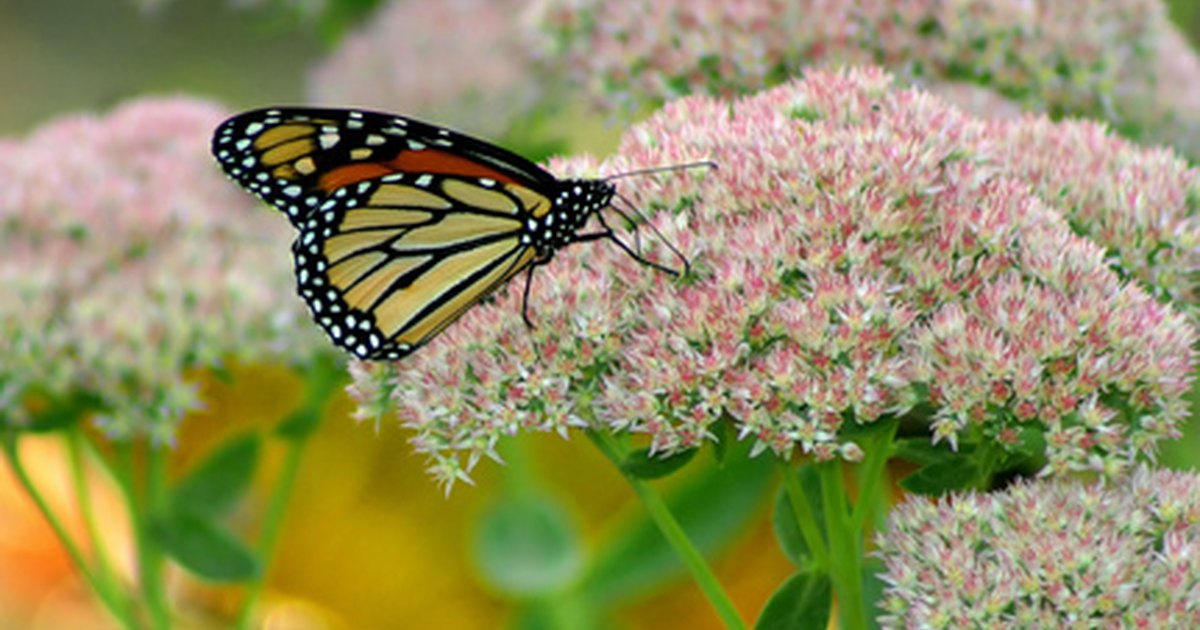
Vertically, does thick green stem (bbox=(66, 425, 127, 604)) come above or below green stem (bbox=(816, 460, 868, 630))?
above

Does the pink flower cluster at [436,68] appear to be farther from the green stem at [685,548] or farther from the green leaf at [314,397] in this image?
the green stem at [685,548]

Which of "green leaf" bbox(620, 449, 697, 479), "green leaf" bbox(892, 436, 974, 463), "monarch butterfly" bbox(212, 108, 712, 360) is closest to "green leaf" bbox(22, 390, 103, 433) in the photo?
"monarch butterfly" bbox(212, 108, 712, 360)

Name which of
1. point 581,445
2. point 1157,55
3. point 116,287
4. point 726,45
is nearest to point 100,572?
point 116,287

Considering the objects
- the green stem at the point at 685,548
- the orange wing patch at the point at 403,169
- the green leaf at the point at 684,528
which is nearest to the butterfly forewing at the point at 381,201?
the orange wing patch at the point at 403,169

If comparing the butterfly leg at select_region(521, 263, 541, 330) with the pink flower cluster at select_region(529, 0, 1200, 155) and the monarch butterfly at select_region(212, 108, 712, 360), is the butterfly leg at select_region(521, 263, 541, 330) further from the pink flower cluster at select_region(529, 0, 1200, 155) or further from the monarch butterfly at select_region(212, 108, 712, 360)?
the pink flower cluster at select_region(529, 0, 1200, 155)

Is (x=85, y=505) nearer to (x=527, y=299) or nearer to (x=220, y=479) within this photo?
(x=220, y=479)

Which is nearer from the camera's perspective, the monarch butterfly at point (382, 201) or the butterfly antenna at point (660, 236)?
the butterfly antenna at point (660, 236)
